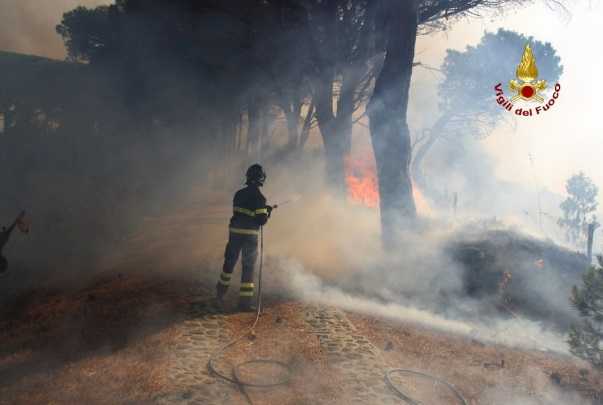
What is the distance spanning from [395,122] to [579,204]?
46396mm

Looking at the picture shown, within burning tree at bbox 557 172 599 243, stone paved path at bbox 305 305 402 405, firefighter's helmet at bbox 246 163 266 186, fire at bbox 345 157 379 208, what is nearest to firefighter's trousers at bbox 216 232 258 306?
firefighter's helmet at bbox 246 163 266 186

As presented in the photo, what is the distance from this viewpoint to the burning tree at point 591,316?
4973mm

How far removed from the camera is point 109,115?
25.0 meters

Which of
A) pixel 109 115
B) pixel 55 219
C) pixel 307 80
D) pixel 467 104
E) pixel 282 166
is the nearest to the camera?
Answer: pixel 55 219

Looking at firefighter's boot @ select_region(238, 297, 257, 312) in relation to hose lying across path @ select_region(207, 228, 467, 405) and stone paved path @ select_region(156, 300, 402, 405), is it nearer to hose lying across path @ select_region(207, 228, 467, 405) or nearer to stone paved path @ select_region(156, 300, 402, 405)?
stone paved path @ select_region(156, 300, 402, 405)

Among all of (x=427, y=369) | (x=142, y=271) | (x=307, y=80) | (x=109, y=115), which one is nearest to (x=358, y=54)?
(x=307, y=80)

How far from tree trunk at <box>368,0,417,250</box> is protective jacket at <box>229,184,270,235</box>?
4354 mm

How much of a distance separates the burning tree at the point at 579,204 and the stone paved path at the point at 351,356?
1896 inches

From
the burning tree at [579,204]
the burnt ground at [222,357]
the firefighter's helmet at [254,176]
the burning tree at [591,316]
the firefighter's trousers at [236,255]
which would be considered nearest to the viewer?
the burnt ground at [222,357]

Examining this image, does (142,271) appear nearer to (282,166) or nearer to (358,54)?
(358,54)

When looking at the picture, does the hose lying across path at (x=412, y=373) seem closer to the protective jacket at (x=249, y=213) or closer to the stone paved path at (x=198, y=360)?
the stone paved path at (x=198, y=360)

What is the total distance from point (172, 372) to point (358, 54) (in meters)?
12.2

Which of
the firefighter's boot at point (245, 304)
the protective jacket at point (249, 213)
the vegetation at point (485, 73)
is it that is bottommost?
the firefighter's boot at point (245, 304)

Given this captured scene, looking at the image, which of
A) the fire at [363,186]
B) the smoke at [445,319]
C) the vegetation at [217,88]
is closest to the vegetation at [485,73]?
the fire at [363,186]
